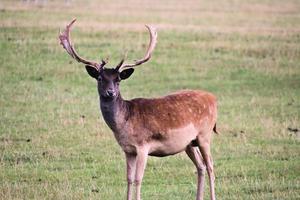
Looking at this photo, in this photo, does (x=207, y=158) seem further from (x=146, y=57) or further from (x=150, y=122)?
(x=146, y=57)

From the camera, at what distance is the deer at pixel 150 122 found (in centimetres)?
1053

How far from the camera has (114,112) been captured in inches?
415

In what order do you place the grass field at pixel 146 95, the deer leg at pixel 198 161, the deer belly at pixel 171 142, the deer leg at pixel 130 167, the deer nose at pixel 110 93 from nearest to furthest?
the deer nose at pixel 110 93
the deer leg at pixel 130 167
the deer belly at pixel 171 142
the deer leg at pixel 198 161
the grass field at pixel 146 95

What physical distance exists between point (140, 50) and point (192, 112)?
54.8 feet

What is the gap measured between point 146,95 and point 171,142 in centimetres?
1040

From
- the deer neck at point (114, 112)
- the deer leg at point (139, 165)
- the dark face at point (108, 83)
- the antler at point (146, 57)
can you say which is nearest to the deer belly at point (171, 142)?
the deer leg at point (139, 165)

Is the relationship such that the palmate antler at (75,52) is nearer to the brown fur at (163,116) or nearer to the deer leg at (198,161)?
the brown fur at (163,116)

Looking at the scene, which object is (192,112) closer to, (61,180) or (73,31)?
(61,180)

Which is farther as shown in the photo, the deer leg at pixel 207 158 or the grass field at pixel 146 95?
the grass field at pixel 146 95

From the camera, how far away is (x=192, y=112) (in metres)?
11.2

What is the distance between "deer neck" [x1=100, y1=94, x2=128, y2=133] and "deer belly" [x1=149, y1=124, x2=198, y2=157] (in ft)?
1.44

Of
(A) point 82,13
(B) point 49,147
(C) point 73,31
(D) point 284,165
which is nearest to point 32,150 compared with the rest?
(B) point 49,147

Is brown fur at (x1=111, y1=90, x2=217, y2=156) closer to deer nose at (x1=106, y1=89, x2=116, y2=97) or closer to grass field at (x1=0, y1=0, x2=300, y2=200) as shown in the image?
deer nose at (x1=106, y1=89, x2=116, y2=97)

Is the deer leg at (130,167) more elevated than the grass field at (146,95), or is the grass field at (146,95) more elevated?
the grass field at (146,95)
